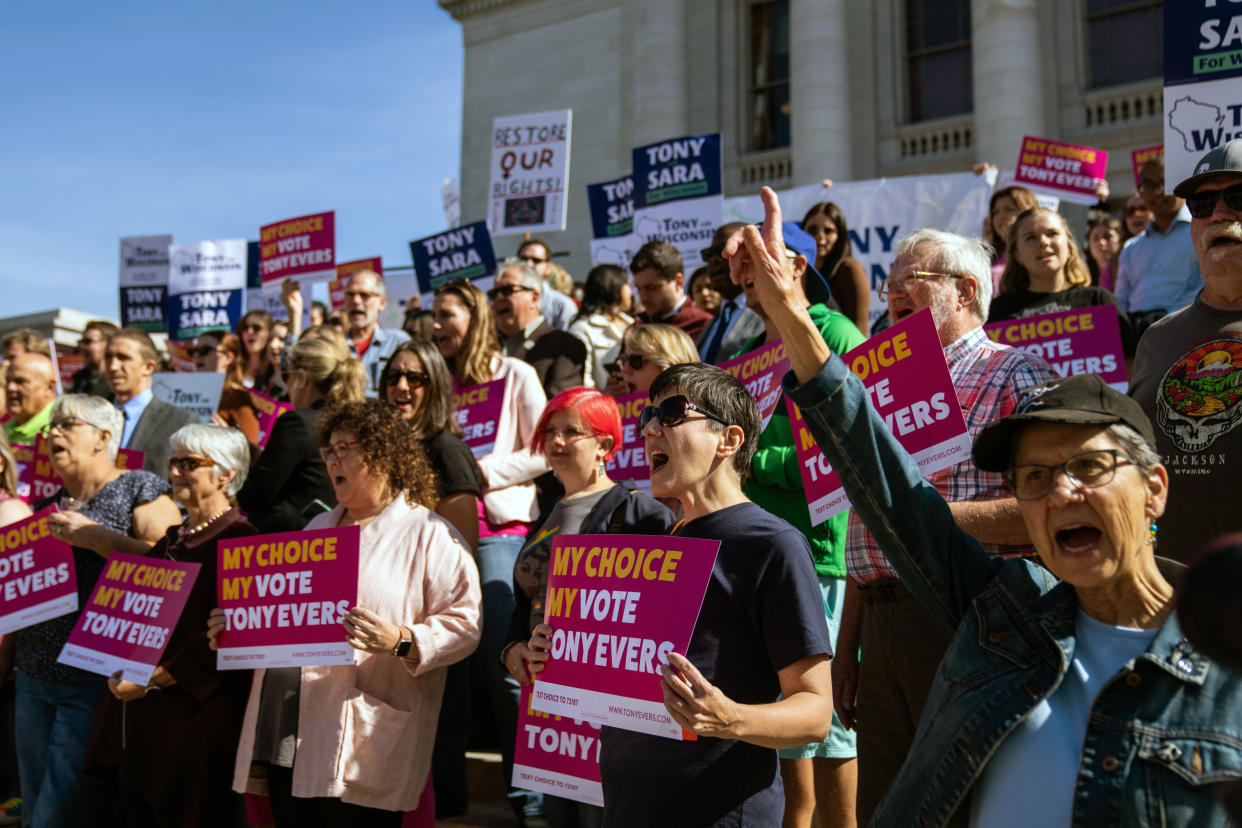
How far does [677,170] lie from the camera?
10633mm

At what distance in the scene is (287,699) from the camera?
15.0 feet

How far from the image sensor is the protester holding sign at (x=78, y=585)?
5387 millimetres

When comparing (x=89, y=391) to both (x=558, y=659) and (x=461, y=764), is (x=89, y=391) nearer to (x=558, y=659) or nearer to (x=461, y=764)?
(x=461, y=764)

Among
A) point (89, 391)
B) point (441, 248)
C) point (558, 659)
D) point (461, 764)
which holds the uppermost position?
point (441, 248)

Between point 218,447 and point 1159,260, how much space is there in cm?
575

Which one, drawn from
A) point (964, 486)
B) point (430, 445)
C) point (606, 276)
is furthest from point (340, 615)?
point (606, 276)

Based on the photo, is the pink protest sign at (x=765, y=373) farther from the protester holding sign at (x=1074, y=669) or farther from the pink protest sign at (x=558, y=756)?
the protester holding sign at (x=1074, y=669)

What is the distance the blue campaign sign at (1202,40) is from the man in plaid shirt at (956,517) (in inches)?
75.8

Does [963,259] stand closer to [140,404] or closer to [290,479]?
[290,479]

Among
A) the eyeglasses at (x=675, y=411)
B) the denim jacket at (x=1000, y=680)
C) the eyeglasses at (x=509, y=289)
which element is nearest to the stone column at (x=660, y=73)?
the eyeglasses at (x=509, y=289)

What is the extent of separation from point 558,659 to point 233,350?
25.6 ft

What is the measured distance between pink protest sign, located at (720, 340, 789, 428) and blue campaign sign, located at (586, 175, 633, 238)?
297 inches

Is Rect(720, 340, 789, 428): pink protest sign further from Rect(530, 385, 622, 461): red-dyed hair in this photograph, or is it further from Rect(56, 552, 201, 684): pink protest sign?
Rect(56, 552, 201, 684): pink protest sign

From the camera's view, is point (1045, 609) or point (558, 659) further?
point (558, 659)
